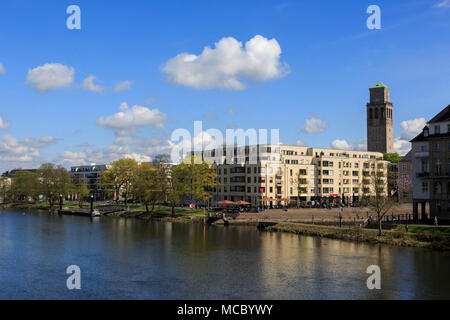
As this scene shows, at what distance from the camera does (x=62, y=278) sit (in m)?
47.3

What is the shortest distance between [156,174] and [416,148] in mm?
69991

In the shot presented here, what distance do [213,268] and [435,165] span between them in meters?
50.4

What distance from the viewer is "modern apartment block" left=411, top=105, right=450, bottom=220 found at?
79.1 metres

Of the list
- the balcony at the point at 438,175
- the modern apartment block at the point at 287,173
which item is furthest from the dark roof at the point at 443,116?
the modern apartment block at the point at 287,173

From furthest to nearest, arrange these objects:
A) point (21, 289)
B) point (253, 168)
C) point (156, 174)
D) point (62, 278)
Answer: point (253, 168) → point (156, 174) → point (62, 278) → point (21, 289)

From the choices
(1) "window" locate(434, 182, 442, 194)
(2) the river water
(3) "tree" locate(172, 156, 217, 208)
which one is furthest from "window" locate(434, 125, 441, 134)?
(3) "tree" locate(172, 156, 217, 208)

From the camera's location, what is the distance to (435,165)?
8050cm

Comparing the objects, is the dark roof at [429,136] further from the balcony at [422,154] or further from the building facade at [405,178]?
the building facade at [405,178]

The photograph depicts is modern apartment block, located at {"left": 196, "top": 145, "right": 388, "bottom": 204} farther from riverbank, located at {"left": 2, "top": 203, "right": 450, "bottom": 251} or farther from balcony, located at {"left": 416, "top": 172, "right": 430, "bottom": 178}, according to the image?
balcony, located at {"left": 416, "top": 172, "right": 430, "bottom": 178}

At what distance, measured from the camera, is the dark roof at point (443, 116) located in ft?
263

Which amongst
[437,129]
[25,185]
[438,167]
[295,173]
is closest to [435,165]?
[438,167]
